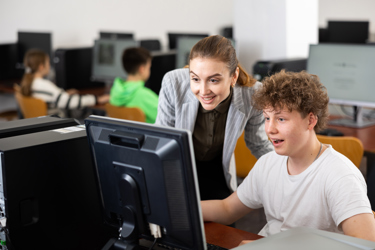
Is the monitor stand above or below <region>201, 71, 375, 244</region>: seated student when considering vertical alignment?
below

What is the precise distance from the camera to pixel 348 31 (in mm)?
5984

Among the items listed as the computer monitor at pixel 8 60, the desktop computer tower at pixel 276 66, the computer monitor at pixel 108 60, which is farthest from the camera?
the computer monitor at pixel 8 60

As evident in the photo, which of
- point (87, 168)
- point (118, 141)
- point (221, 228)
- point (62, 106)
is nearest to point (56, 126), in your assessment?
point (87, 168)

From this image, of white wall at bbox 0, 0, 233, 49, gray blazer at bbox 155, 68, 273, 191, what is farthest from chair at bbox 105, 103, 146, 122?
white wall at bbox 0, 0, 233, 49

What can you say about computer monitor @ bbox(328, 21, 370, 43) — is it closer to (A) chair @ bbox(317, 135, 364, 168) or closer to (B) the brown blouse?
(A) chair @ bbox(317, 135, 364, 168)

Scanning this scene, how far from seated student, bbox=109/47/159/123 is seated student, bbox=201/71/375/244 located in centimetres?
213

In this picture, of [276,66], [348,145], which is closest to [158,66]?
[276,66]

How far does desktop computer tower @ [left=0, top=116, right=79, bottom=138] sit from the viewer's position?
1576 millimetres

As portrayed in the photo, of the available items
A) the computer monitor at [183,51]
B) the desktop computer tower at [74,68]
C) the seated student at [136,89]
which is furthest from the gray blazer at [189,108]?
the desktop computer tower at [74,68]

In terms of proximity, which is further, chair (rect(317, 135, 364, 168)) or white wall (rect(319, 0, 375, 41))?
white wall (rect(319, 0, 375, 41))

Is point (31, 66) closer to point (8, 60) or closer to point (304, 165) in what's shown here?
point (8, 60)

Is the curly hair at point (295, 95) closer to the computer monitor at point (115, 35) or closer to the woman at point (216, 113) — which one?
the woman at point (216, 113)

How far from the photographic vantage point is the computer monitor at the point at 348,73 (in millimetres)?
3131

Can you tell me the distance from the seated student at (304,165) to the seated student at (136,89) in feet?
6.98
